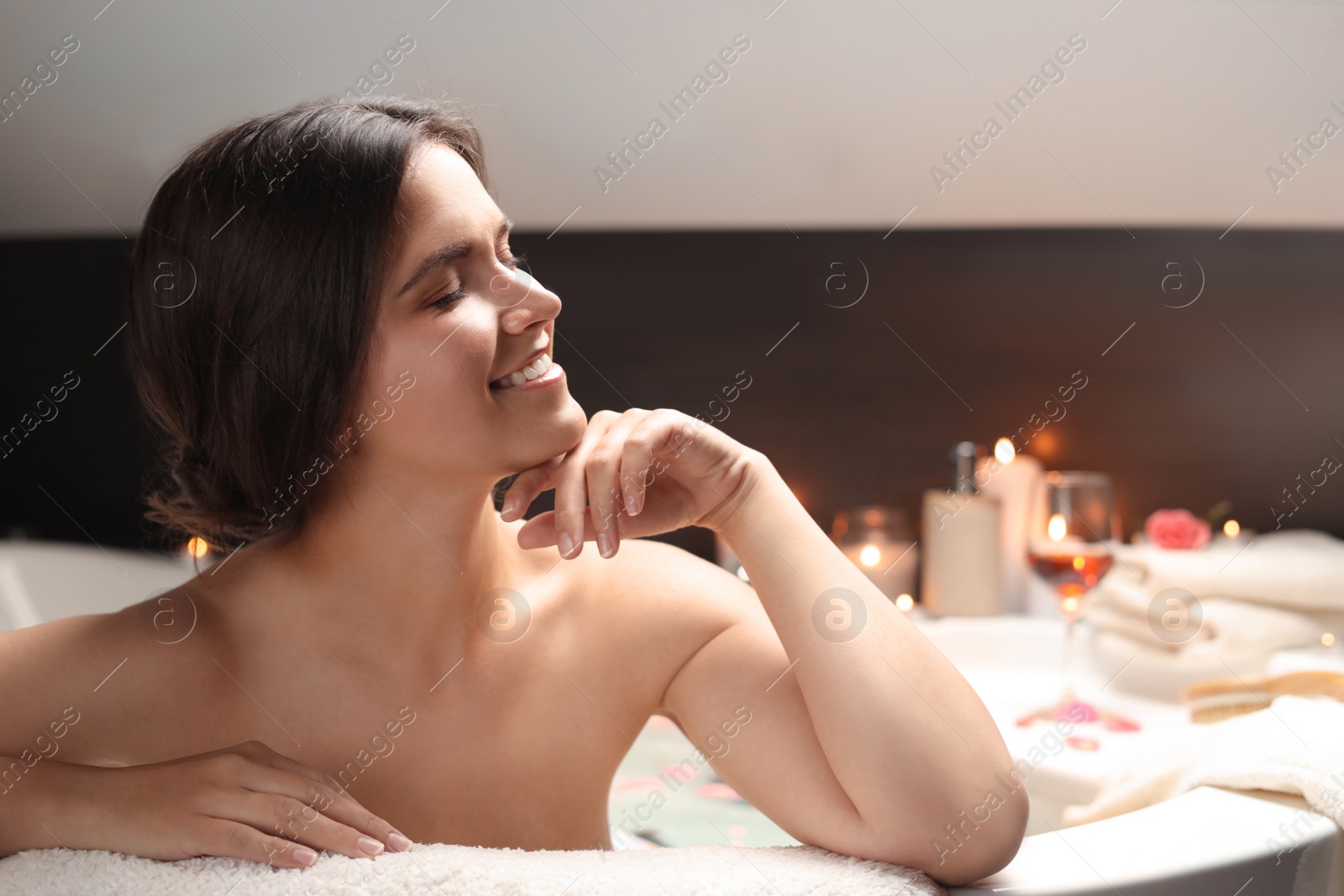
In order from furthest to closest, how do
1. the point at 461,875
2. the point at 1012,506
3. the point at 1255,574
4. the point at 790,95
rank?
the point at 1012,506 → the point at 790,95 → the point at 1255,574 → the point at 461,875

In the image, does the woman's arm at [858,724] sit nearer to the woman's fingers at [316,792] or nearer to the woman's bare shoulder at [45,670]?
the woman's fingers at [316,792]

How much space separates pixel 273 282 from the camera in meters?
0.77

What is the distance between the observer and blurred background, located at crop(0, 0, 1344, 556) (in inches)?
57.8

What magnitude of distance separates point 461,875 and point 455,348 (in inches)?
15.1

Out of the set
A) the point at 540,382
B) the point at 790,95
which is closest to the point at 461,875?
the point at 540,382

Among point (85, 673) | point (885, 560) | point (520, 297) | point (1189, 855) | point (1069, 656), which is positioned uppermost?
point (520, 297)

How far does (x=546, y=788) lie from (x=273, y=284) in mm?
520

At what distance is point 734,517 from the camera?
778 millimetres

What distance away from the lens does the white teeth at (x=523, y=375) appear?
776 millimetres

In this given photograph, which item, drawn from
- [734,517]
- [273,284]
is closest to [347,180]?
[273,284]

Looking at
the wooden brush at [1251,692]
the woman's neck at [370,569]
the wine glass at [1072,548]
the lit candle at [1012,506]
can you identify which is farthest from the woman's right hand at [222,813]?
the lit candle at [1012,506]

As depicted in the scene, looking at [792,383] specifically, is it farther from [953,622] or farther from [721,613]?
[721,613]

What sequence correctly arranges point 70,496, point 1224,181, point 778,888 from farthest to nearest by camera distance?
1. point 70,496
2. point 1224,181
3. point 778,888

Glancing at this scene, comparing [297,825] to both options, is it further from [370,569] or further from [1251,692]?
[1251,692]
